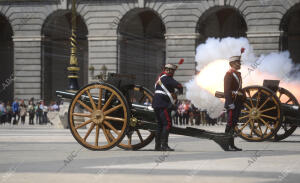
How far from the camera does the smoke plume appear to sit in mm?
16281

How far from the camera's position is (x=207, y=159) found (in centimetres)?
1109

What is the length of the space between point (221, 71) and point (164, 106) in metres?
4.00

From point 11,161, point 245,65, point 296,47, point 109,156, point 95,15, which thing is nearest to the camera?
point 11,161

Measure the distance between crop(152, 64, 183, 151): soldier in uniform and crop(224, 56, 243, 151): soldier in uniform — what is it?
108 cm

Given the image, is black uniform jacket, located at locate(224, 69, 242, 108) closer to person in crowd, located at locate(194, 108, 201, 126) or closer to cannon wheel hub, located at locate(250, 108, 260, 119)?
cannon wheel hub, located at locate(250, 108, 260, 119)

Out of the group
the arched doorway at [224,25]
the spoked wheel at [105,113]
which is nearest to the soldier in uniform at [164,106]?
the spoked wheel at [105,113]

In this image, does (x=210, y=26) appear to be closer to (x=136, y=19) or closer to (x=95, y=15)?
(x=136, y=19)

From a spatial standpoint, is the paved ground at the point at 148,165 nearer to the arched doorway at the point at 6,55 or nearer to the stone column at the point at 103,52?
the stone column at the point at 103,52

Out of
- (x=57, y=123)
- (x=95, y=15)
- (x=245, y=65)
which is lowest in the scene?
(x=57, y=123)

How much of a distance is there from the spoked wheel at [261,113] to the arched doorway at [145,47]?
25025mm

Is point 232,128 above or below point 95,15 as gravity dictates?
below

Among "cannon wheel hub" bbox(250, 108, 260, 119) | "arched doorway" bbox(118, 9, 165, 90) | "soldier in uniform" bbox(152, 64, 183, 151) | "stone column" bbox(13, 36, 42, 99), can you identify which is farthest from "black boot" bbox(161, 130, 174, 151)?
"arched doorway" bbox(118, 9, 165, 90)

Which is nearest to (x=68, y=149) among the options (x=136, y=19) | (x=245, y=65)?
(x=245, y=65)

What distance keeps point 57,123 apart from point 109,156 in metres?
15.7
